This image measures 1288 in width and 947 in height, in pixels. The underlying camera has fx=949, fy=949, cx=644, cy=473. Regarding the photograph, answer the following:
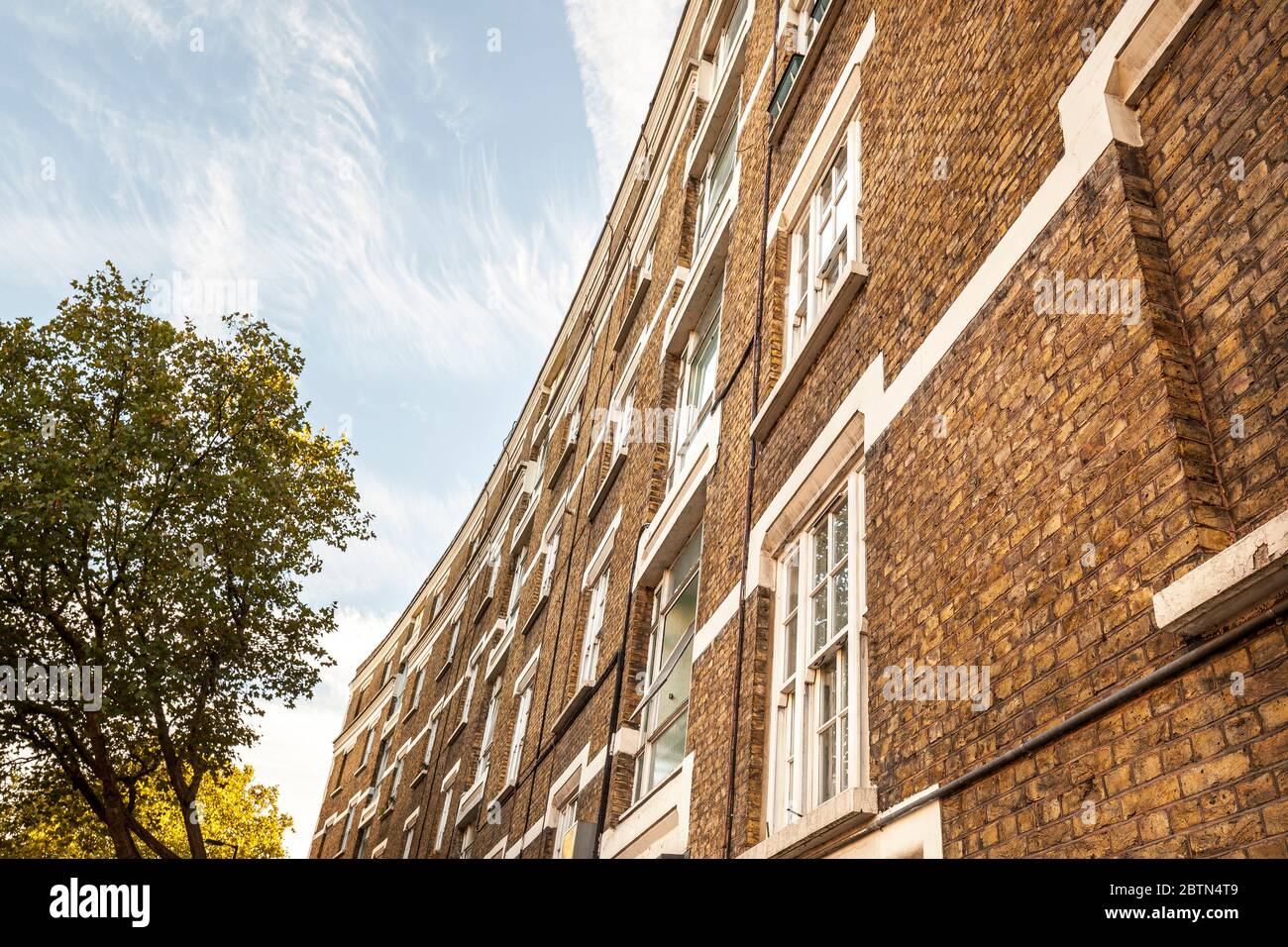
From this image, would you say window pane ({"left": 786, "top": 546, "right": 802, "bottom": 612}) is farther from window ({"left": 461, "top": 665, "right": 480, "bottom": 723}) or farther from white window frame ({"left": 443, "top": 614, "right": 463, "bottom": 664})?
white window frame ({"left": 443, "top": 614, "right": 463, "bottom": 664})

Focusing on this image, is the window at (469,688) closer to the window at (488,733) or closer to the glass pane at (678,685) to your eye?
the window at (488,733)

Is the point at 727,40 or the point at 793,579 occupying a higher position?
the point at 727,40

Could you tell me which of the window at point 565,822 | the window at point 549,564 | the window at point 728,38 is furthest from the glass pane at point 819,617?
the window at point 549,564

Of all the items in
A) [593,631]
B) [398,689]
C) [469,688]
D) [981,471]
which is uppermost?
[398,689]

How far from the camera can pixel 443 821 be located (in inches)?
819

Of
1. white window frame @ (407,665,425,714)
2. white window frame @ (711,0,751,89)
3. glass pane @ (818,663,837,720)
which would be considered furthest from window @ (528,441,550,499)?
glass pane @ (818,663,837,720)

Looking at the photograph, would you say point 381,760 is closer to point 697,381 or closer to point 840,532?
point 697,381

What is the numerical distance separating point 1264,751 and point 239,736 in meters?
16.2

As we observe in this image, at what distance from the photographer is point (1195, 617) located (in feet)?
9.60

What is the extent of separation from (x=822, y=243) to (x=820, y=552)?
10.3 ft

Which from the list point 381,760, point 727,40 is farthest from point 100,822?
point 727,40

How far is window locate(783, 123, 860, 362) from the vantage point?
775 cm

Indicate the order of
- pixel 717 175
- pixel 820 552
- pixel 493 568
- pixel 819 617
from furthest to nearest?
pixel 493 568 → pixel 717 175 → pixel 820 552 → pixel 819 617

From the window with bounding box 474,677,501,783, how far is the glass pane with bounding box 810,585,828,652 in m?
12.9
